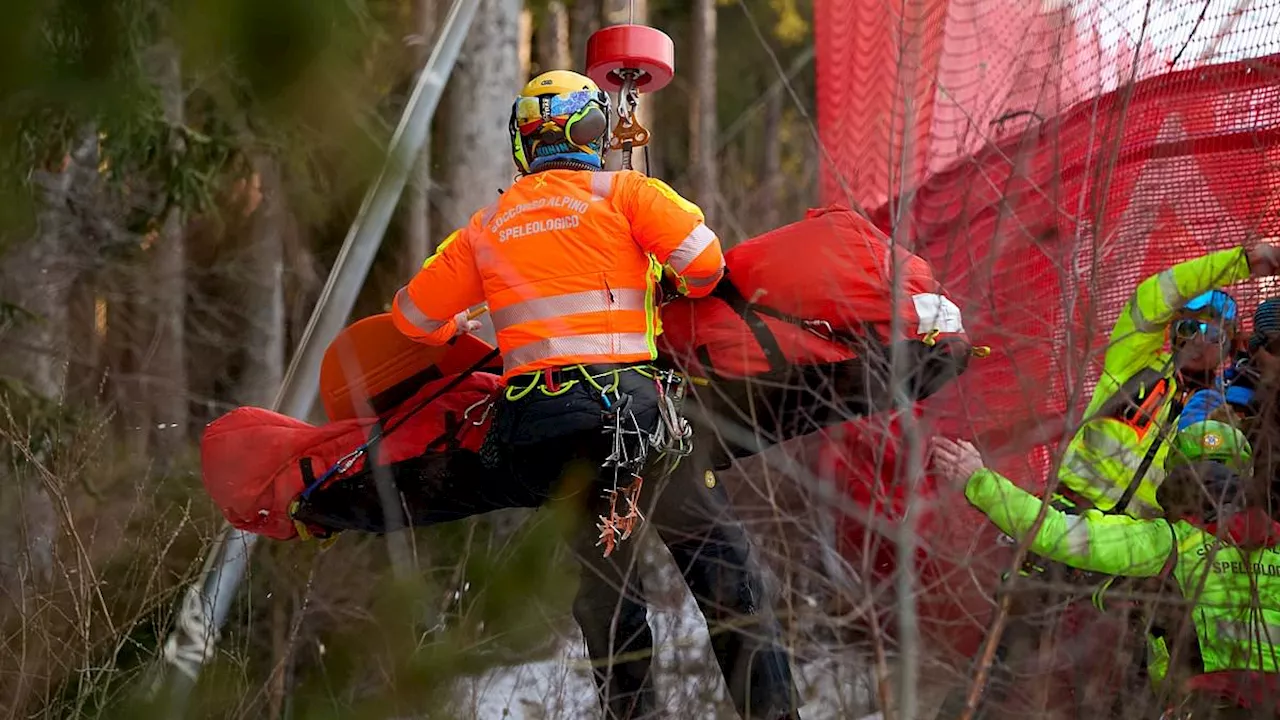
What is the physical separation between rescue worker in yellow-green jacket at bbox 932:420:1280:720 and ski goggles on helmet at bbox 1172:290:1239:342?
0.39 m

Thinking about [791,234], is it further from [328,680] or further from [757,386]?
[328,680]

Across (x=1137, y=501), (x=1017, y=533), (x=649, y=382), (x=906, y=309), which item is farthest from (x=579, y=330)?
(x=1137, y=501)

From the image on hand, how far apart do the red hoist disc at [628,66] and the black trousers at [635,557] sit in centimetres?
81

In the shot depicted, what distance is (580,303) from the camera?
3703mm

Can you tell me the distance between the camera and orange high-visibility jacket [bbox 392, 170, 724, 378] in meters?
3.67

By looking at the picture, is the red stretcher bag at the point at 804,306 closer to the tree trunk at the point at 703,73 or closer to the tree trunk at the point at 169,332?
the tree trunk at the point at 169,332

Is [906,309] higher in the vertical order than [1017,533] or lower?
higher

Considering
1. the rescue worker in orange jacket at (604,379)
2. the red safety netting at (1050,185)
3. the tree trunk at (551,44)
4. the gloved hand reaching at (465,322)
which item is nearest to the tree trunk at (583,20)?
the tree trunk at (551,44)

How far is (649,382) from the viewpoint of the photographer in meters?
3.69

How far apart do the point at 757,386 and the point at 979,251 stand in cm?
150

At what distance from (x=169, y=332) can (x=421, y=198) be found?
7.77 m

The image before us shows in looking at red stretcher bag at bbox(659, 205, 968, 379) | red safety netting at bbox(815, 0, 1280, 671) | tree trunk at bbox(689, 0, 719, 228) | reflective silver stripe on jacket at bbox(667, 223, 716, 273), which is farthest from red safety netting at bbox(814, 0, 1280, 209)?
tree trunk at bbox(689, 0, 719, 228)

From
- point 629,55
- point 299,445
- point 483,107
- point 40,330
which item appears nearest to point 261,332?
point 483,107

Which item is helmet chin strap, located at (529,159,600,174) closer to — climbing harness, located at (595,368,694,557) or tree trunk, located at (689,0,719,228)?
climbing harness, located at (595,368,694,557)
